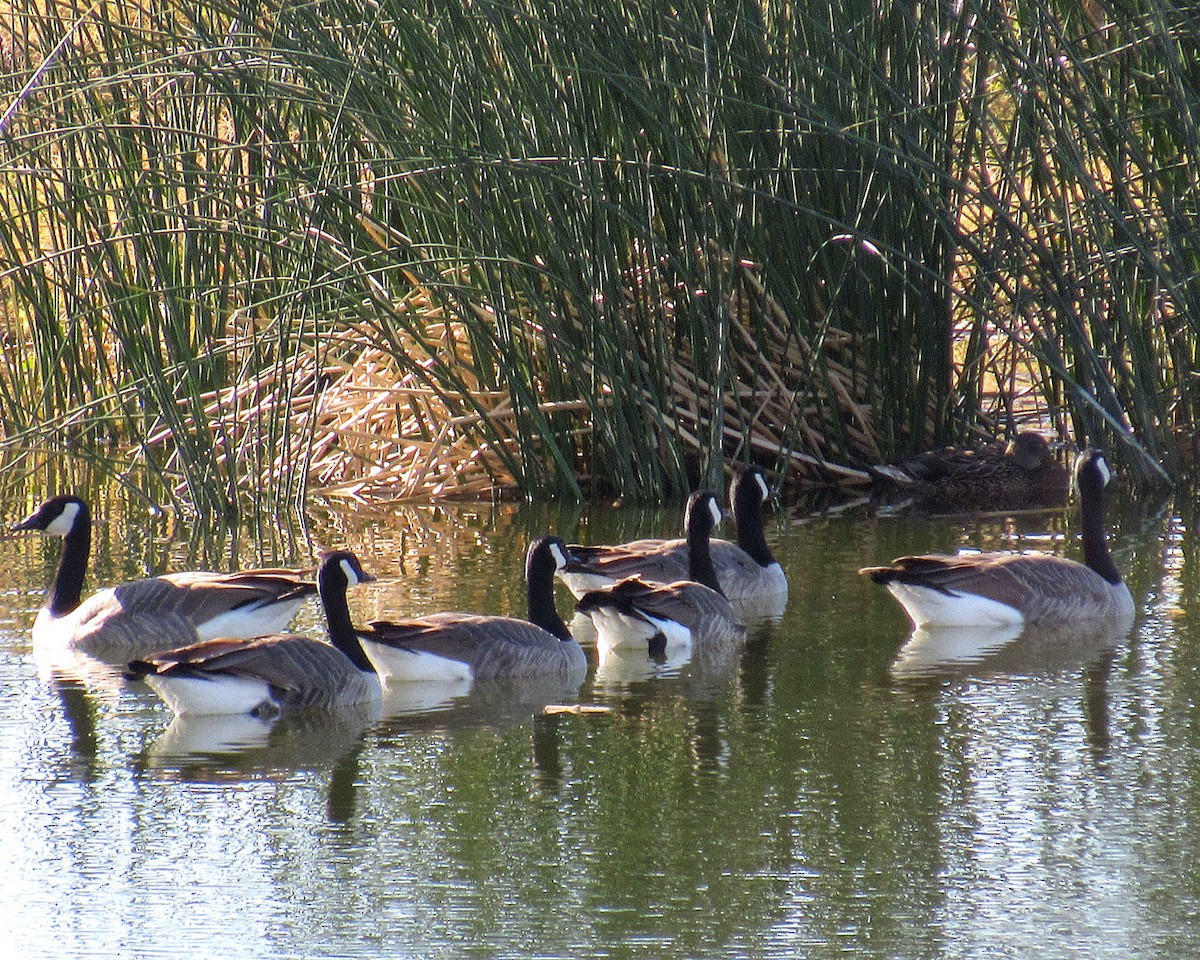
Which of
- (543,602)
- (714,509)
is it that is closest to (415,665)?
(543,602)

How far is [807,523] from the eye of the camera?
1180 centimetres

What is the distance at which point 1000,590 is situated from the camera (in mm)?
8953

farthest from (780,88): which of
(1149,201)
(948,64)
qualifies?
(1149,201)

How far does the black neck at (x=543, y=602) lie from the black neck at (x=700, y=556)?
1.23 m

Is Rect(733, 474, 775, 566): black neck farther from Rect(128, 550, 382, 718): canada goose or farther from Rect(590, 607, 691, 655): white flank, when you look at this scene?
Rect(128, 550, 382, 718): canada goose

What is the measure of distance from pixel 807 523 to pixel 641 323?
1639mm

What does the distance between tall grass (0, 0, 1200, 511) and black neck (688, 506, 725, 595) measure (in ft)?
5.55

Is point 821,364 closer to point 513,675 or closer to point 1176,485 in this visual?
point 1176,485

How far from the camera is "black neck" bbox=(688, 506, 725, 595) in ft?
30.9


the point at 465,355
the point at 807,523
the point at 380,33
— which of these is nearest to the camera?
the point at 380,33

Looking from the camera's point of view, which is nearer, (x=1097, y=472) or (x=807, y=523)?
(x=1097, y=472)

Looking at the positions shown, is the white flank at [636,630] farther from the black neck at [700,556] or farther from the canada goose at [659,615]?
the black neck at [700,556]

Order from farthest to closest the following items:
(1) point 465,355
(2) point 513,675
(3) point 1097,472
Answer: (1) point 465,355
(3) point 1097,472
(2) point 513,675

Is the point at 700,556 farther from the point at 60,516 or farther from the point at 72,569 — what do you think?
the point at 60,516
